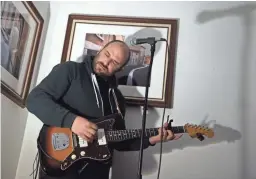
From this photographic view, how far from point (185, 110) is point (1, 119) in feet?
3.00

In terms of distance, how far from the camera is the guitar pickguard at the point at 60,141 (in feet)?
4.35

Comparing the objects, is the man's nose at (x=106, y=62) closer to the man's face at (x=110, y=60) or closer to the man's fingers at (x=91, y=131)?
the man's face at (x=110, y=60)

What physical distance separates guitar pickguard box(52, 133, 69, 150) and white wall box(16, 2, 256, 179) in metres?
0.38

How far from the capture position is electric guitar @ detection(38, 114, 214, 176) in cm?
130

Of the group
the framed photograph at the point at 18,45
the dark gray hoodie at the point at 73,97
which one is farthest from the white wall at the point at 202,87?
the dark gray hoodie at the point at 73,97

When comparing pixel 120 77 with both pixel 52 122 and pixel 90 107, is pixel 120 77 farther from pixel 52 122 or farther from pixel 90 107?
pixel 52 122

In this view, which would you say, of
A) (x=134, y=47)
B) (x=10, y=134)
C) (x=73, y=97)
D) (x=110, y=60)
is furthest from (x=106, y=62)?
(x=10, y=134)

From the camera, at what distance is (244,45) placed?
1862mm

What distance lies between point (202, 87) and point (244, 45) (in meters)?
0.36

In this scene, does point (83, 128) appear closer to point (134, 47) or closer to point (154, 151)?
point (154, 151)

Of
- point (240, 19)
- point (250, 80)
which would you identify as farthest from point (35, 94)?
point (240, 19)

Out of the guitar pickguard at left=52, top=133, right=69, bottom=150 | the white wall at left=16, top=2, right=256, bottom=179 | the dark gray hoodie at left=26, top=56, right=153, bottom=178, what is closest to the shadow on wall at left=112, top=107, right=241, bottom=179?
the white wall at left=16, top=2, right=256, bottom=179

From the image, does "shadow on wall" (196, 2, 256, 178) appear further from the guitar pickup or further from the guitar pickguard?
the guitar pickguard

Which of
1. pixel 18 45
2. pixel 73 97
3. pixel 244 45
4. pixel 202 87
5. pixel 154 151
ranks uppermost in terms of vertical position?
pixel 244 45
